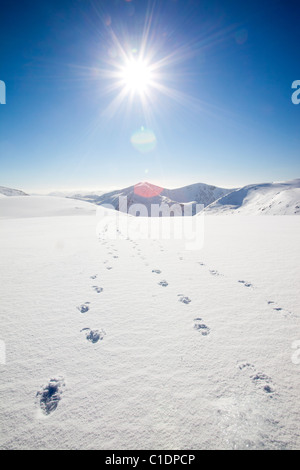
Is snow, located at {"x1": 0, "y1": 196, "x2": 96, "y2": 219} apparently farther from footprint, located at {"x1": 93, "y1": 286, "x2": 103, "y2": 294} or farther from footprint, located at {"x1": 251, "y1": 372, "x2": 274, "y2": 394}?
footprint, located at {"x1": 251, "y1": 372, "x2": 274, "y2": 394}

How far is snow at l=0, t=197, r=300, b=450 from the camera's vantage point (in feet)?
6.05

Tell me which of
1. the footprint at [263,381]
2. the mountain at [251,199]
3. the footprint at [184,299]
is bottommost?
the footprint at [263,381]

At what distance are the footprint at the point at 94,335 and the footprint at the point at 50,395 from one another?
69cm

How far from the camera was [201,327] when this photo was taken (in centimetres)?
Result: 329

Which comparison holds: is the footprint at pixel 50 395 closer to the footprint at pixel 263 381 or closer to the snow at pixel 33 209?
the footprint at pixel 263 381

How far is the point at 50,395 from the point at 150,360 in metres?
1.20

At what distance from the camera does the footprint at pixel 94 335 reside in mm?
3027

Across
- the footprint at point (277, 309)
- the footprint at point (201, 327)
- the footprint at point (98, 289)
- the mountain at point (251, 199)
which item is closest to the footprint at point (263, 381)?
the footprint at point (201, 327)

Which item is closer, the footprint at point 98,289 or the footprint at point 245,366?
the footprint at point 245,366

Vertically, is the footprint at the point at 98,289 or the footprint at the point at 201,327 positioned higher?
the footprint at the point at 98,289

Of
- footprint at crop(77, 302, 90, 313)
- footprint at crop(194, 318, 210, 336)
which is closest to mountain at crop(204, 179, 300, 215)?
footprint at crop(194, 318, 210, 336)

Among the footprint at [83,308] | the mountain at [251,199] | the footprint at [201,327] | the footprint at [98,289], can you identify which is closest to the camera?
the footprint at [201,327]

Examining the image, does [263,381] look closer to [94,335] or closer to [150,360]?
[150,360]

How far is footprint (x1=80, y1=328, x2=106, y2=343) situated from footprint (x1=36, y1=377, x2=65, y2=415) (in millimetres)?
685
